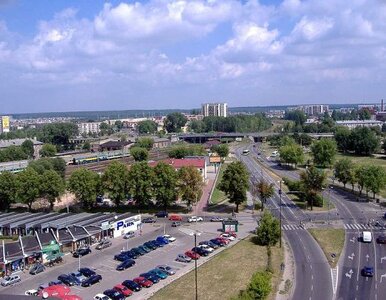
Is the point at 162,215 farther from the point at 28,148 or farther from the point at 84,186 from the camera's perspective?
the point at 28,148

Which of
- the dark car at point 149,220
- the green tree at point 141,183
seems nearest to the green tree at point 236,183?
the green tree at point 141,183

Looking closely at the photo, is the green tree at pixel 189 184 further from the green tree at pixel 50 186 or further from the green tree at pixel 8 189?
the green tree at pixel 8 189

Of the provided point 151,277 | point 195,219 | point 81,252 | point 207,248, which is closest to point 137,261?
point 151,277

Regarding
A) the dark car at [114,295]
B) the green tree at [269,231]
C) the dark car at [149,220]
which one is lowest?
the dark car at [149,220]

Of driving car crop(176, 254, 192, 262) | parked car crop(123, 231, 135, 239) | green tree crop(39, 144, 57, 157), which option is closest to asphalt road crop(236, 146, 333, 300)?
driving car crop(176, 254, 192, 262)

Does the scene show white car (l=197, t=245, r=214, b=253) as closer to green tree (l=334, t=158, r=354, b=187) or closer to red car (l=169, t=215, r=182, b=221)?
red car (l=169, t=215, r=182, b=221)
